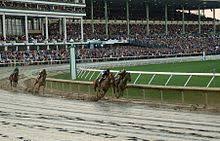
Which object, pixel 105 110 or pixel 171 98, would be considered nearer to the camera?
pixel 105 110

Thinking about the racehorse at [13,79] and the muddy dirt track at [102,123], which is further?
the racehorse at [13,79]

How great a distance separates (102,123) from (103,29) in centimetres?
7640

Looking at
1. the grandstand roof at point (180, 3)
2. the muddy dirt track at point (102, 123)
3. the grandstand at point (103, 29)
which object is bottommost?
the muddy dirt track at point (102, 123)

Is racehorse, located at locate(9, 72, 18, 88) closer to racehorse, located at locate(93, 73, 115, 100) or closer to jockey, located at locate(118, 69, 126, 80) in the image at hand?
racehorse, located at locate(93, 73, 115, 100)

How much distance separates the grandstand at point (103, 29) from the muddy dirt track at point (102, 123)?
42.1 meters

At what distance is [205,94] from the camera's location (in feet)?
56.1

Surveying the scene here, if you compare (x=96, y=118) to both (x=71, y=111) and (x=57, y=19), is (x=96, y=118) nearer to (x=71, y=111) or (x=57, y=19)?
(x=71, y=111)

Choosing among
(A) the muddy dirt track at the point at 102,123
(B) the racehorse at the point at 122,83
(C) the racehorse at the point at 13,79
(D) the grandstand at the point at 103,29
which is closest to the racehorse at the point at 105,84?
(B) the racehorse at the point at 122,83

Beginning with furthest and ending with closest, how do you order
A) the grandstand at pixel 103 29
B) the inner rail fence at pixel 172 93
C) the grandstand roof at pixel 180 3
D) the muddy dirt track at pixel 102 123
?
the grandstand roof at pixel 180 3 → the grandstand at pixel 103 29 → the inner rail fence at pixel 172 93 → the muddy dirt track at pixel 102 123

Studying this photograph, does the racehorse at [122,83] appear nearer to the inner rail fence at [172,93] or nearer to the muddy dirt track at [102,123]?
the inner rail fence at [172,93]

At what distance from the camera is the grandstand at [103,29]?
68.5 metres

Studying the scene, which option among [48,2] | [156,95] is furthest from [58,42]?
[156,95]

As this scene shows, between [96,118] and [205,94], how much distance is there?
165 inches

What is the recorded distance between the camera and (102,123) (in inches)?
538
